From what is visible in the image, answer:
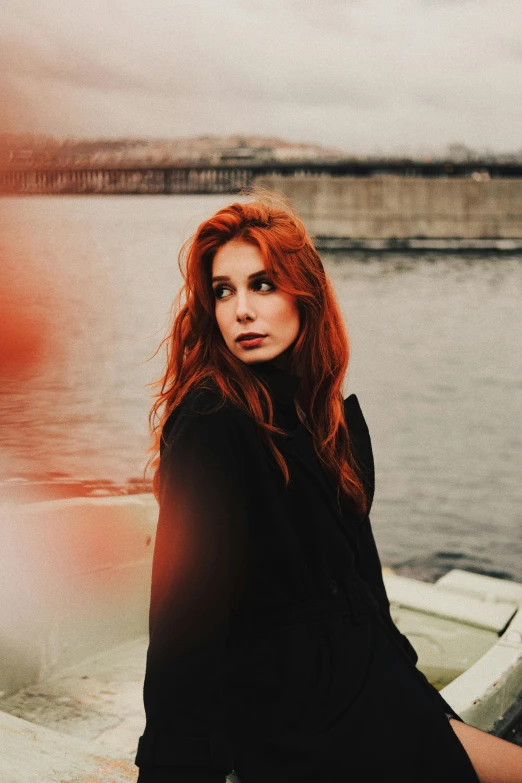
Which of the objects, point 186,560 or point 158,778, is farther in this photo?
point 186,560

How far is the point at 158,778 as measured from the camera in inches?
54.1

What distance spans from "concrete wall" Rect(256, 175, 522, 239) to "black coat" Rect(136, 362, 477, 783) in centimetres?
2942

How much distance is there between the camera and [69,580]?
11.5 ft

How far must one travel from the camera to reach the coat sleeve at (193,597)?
4.56 feet

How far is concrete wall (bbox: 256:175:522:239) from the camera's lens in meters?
30.8

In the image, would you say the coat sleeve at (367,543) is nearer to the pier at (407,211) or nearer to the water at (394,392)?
the water at (394,392)

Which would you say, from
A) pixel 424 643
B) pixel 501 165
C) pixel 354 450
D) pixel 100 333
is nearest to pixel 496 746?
pixel 354 450

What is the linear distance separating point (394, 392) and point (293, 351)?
50.2 ft

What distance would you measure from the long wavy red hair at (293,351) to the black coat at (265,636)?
10cm

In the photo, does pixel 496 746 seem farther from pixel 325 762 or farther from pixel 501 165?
pixel 501 165

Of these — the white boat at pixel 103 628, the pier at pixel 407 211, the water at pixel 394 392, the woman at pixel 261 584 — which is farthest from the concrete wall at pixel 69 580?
the pier at pixel 407 211

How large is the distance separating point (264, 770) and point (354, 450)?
701mm

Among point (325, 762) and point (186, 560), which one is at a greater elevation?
point (186, 560)

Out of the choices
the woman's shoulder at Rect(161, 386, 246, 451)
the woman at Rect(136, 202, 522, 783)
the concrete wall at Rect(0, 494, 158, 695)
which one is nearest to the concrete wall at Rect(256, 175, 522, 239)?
the concrete wall at Rect(0, 494, 158, 695)
